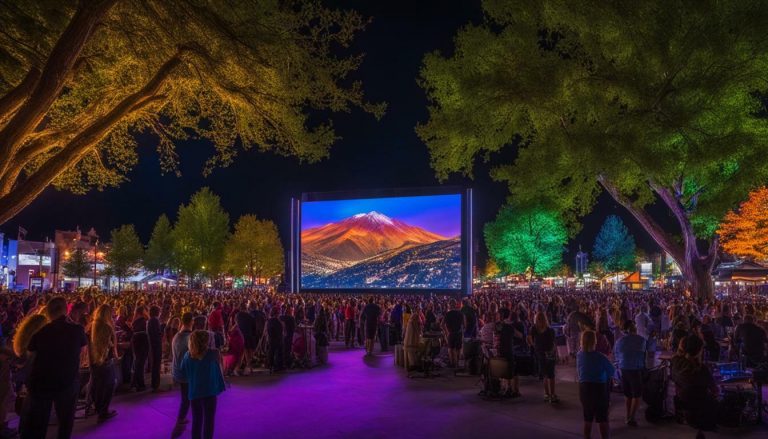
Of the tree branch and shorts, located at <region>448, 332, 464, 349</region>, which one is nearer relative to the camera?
the tree branch

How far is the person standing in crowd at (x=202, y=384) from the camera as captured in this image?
627 centimetres

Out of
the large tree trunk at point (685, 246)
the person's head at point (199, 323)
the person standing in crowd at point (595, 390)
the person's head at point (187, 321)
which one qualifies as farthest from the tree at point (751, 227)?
the person's head at point (199, 323)

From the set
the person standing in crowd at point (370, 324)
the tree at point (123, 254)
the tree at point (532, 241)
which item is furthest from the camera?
the tree at point (123, 254)

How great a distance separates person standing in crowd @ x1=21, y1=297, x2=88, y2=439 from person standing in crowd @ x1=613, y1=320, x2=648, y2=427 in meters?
7.54

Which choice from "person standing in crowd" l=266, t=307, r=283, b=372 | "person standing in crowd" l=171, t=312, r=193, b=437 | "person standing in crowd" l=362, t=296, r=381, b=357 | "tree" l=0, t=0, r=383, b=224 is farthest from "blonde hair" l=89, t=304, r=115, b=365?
"person standing in crowd" l=362, t=296, r=381, b=357

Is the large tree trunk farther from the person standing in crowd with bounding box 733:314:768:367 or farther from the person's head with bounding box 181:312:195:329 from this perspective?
the person's head with bounding box 181:312:195:329

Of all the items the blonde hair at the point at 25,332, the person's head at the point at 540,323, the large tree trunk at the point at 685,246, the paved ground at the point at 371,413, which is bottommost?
the paved ground at the point at 371,413

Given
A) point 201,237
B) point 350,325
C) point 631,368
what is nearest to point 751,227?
point 350,325

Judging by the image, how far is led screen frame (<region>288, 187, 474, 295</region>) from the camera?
30969 millimetres

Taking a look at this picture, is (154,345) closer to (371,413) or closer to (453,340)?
(371,413)

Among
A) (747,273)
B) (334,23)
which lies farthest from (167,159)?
(747,273)

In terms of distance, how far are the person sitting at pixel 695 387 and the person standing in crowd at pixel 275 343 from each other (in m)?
9.06

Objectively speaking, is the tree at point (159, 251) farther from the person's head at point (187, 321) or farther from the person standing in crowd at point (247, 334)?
the person's head at point (187, 321)

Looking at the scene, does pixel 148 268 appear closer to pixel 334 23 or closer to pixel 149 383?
pixel 149 383
